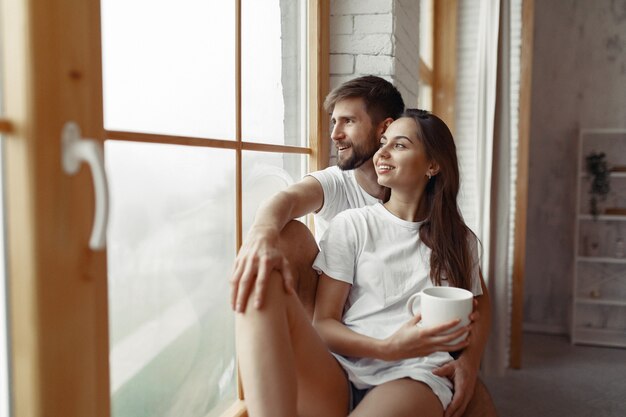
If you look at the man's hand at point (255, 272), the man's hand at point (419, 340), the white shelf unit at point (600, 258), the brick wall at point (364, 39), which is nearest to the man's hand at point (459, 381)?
the man's hand at point (419, 340)

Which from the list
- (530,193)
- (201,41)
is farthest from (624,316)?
(201,41)

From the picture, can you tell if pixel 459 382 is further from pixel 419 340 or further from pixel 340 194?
pixel 340 194

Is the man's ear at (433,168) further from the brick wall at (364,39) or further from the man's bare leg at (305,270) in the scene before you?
the brick wall at (364,39)

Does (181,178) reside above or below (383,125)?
below

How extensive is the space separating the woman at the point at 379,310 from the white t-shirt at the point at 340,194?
0.74 ft

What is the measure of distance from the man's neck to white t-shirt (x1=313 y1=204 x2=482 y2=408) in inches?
11.5

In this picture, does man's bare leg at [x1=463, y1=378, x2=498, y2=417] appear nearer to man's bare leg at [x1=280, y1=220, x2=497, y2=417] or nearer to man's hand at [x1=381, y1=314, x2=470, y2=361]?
man's bare leg at [x1=280, y1=220, x2=497, y2=417]

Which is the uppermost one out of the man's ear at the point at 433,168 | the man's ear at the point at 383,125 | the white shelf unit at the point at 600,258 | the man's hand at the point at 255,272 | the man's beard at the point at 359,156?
the man's ear at the point at 383,125

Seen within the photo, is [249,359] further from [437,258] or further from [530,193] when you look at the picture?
[530,193]

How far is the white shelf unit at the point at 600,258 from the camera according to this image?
435 centimetres

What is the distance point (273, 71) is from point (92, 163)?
3.51ft

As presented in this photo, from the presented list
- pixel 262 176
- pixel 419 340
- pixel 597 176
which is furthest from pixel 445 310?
pixel 597 176

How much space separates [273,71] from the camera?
1770 millimetres

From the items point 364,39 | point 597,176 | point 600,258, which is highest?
point 364,39
